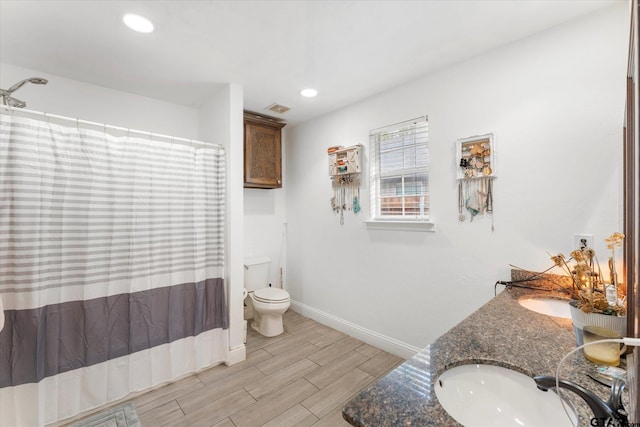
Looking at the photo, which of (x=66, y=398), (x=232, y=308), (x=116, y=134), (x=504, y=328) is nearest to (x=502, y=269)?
(x=504, y=328)

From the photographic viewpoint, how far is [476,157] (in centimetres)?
201

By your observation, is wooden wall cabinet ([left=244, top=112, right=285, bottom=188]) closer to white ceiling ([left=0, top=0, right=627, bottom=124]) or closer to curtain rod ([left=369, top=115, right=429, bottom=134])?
white ceiling ([left=0, top=0, right=627, bottom=124])

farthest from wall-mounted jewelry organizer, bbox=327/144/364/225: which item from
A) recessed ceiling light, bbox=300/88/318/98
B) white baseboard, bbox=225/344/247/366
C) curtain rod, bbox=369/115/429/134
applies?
white baseboard, bbox=225/344/247/366

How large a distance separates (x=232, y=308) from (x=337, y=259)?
3.93ft

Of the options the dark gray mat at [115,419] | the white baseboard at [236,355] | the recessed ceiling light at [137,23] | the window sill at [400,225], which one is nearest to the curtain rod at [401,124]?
the window sill at [400,225]

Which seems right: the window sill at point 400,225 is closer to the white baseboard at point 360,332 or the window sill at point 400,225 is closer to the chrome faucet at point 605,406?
the white baseboard at point 360,332

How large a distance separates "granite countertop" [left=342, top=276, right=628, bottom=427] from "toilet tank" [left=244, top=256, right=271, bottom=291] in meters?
2.40

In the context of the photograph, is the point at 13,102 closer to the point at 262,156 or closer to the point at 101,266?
the point at 101,266

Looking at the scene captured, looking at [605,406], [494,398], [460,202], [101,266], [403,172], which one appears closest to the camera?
[605,406]

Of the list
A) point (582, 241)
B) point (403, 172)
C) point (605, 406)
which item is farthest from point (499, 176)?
point (605, 406)

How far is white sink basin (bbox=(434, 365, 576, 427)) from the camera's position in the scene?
839 mm

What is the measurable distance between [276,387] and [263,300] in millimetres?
908

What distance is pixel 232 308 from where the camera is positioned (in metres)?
2.45

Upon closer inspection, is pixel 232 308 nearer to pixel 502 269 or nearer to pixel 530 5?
pixel 502 269
